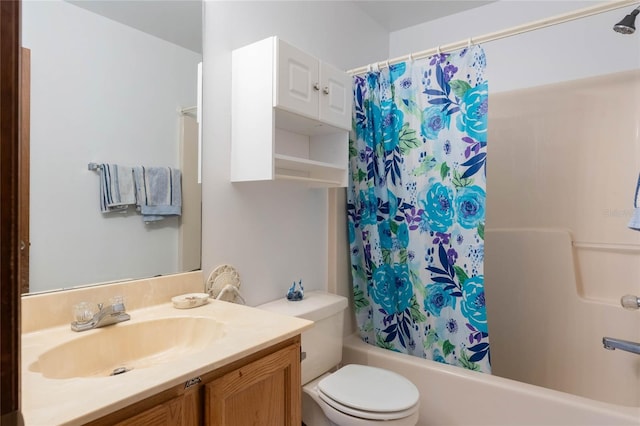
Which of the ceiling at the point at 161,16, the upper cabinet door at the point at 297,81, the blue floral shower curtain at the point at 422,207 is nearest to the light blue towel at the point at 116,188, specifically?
the ceiling at the point at 161,16

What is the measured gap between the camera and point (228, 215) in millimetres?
1552

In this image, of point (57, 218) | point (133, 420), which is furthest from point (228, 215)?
point (133, 420)

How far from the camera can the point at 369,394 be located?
147cm

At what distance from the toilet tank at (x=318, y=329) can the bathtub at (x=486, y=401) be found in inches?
12.5

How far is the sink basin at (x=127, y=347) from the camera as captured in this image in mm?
944

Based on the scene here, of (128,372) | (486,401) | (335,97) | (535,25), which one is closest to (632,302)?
(486,401)

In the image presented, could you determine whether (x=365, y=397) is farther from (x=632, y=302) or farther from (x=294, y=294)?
(x=632, y=302)

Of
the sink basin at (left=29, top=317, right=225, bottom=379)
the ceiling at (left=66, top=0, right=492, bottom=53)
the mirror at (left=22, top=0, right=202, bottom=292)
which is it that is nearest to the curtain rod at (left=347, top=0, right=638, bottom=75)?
the ceiling at (left=66, top=0, right=492, bottom=53)

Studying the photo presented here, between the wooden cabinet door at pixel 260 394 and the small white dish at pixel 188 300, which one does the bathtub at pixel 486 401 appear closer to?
the wooden cabinet door at pixel 260 394

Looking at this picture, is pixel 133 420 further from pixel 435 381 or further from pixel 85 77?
pixel 435 381

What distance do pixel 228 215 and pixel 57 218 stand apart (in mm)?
618

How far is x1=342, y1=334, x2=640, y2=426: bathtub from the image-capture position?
1451mm

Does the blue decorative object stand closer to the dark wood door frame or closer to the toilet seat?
the toilet seat

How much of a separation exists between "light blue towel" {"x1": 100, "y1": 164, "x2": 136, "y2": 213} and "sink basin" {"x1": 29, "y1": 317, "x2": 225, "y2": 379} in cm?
39
